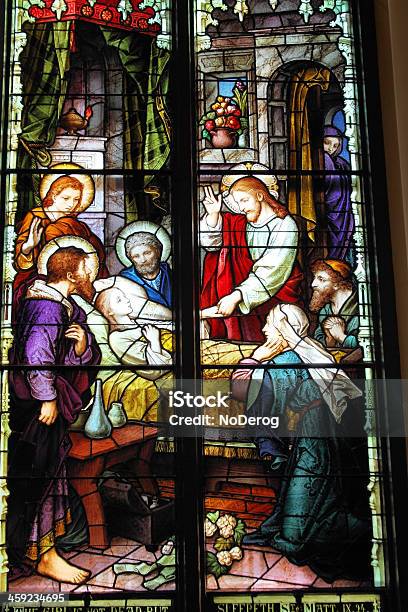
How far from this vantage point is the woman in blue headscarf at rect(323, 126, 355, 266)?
186 inches

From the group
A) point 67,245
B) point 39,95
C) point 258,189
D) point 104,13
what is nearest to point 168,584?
point 67,245

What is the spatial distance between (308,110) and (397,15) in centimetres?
59

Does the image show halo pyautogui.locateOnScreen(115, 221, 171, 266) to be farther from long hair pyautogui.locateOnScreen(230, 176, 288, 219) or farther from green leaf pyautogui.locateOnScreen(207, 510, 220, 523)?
green leaf pyautogui.locateOnScreen(207, 510, 220, 523)

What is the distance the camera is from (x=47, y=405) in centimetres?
446

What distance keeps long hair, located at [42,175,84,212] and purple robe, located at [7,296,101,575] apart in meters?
0.48

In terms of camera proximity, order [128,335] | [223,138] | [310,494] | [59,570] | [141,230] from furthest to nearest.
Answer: [223,138] → [141,230] → [128,335] → [310,494] → [59,570]

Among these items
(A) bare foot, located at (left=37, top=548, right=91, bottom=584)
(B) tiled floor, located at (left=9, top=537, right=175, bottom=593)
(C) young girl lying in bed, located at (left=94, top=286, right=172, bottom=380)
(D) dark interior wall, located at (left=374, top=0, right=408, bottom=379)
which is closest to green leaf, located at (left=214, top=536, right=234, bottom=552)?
(B) tiled floor, located at (left=9, top=537, right=175, bottom=593)

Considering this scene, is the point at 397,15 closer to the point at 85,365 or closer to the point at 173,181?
the point at 173,181

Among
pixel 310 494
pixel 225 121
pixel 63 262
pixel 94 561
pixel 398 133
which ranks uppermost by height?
pixel 225 121

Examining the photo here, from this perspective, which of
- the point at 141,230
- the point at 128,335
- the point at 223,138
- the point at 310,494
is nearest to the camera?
the point at 310,494

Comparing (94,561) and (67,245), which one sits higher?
(67,245)

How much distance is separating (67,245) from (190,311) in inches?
25.1

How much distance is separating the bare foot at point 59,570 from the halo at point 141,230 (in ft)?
4.33

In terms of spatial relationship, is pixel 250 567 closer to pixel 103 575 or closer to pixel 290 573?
pixel 290 573
